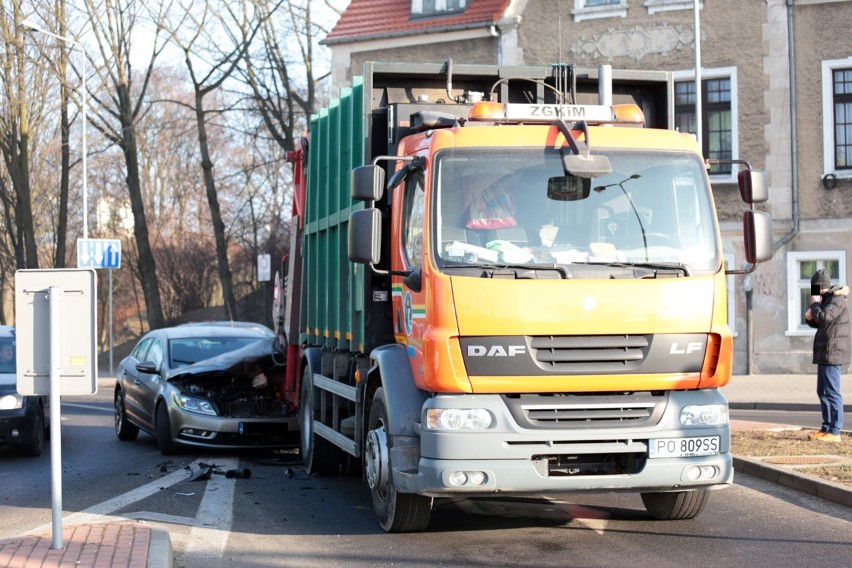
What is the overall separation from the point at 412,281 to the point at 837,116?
2047 cm

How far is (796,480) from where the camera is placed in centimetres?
1003

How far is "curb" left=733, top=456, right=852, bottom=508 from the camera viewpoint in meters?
9.27

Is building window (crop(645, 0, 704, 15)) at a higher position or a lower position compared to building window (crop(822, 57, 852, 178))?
higher

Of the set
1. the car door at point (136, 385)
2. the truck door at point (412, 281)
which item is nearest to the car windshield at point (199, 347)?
the car door at point (136, 385)

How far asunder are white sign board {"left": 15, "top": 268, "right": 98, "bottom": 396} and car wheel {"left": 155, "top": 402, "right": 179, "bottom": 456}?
19.3 feet

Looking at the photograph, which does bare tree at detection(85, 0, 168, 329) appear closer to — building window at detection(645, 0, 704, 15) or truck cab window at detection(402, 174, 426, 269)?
building window at detection(645, 0, 704, 15)

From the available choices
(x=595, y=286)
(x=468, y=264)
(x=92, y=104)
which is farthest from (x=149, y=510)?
(x=92, y=104)

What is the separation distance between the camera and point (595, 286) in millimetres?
7691

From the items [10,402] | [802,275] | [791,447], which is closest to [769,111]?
[802,275]

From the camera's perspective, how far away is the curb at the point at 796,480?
9.27 meters

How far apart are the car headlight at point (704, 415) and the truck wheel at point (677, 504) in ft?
3.03

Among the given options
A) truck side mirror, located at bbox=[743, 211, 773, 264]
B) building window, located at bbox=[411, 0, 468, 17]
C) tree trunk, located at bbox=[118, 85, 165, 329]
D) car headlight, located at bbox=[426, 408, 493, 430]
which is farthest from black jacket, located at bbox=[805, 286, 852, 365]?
tree trunk, located at bbox=[118, 85, 165, 329]

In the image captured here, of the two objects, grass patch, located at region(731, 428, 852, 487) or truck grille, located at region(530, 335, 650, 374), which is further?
grass patch, located at region(731, 428, 852, 487)

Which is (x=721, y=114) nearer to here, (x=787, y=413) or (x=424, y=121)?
(x=787, y=413)
